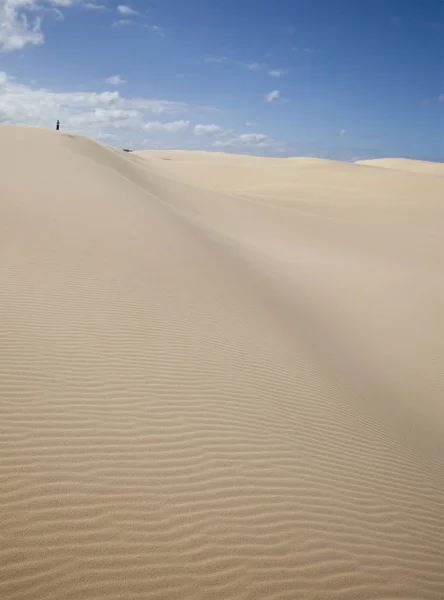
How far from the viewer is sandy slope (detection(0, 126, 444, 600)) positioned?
3.25 m

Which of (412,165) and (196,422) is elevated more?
(412,165)

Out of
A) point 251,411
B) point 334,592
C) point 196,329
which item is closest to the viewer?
point 334,592

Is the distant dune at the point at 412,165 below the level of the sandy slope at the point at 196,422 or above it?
above

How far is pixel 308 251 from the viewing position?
661 inches

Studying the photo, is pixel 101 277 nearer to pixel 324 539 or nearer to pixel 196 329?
pixel 196 329

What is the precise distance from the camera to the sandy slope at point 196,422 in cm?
325

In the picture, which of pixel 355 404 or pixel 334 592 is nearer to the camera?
pixel 334 592

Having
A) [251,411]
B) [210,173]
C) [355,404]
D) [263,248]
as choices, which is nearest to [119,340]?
[251,411]

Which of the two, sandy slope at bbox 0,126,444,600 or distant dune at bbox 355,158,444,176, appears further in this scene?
distant dune at bbox 355,158,444,176

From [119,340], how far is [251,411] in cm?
208

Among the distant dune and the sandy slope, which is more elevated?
the distant dune

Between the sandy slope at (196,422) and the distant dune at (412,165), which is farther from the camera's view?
the distant dune at (412,165)

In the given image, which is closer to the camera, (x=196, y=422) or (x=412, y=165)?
(x=196, y=422)

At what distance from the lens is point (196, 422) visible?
184 inches
